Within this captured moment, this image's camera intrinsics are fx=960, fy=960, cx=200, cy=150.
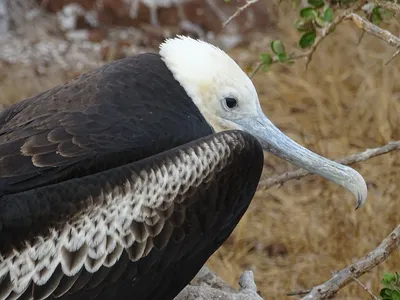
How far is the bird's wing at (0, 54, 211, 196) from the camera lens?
6.91ft

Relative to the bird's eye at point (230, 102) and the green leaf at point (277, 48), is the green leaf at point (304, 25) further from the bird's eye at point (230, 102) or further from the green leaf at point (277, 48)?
the bird's eye at point (230, 102)

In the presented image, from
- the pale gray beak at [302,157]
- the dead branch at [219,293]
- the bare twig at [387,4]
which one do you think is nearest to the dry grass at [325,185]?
the dead branch at [219,293]

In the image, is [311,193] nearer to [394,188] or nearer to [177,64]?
[394,188]

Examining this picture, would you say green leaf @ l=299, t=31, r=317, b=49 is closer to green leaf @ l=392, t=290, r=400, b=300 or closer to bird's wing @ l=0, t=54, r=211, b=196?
bird's wing @ l=0, t=54, r=211, b=196

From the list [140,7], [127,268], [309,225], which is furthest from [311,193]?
[127,268]

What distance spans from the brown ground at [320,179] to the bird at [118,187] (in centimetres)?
134

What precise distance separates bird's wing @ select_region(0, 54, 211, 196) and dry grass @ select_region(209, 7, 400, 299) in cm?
144

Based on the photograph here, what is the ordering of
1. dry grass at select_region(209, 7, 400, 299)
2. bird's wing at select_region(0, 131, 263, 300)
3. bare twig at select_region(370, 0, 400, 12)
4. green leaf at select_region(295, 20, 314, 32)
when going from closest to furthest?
1. bird's wing at select_region(0, 131, 263, 300)
2. bare twig at select_region(370, 0, 400, 12)
3. green leaf at select_region(295, 20, 314, 32)
4. dry grass at select_region(209, 7, 400, 299)

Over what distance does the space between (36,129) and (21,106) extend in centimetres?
30

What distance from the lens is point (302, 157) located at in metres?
2.41

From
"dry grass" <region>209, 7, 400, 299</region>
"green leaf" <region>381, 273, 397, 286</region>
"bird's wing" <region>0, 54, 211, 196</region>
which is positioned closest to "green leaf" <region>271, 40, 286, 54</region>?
"bird's wing" <region>0, 54, 211, 196</region>

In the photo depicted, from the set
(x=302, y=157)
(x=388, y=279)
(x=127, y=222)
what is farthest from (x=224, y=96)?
(x=388, y=279)

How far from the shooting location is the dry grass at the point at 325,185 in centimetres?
368

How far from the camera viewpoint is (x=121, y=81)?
2.36 meters
